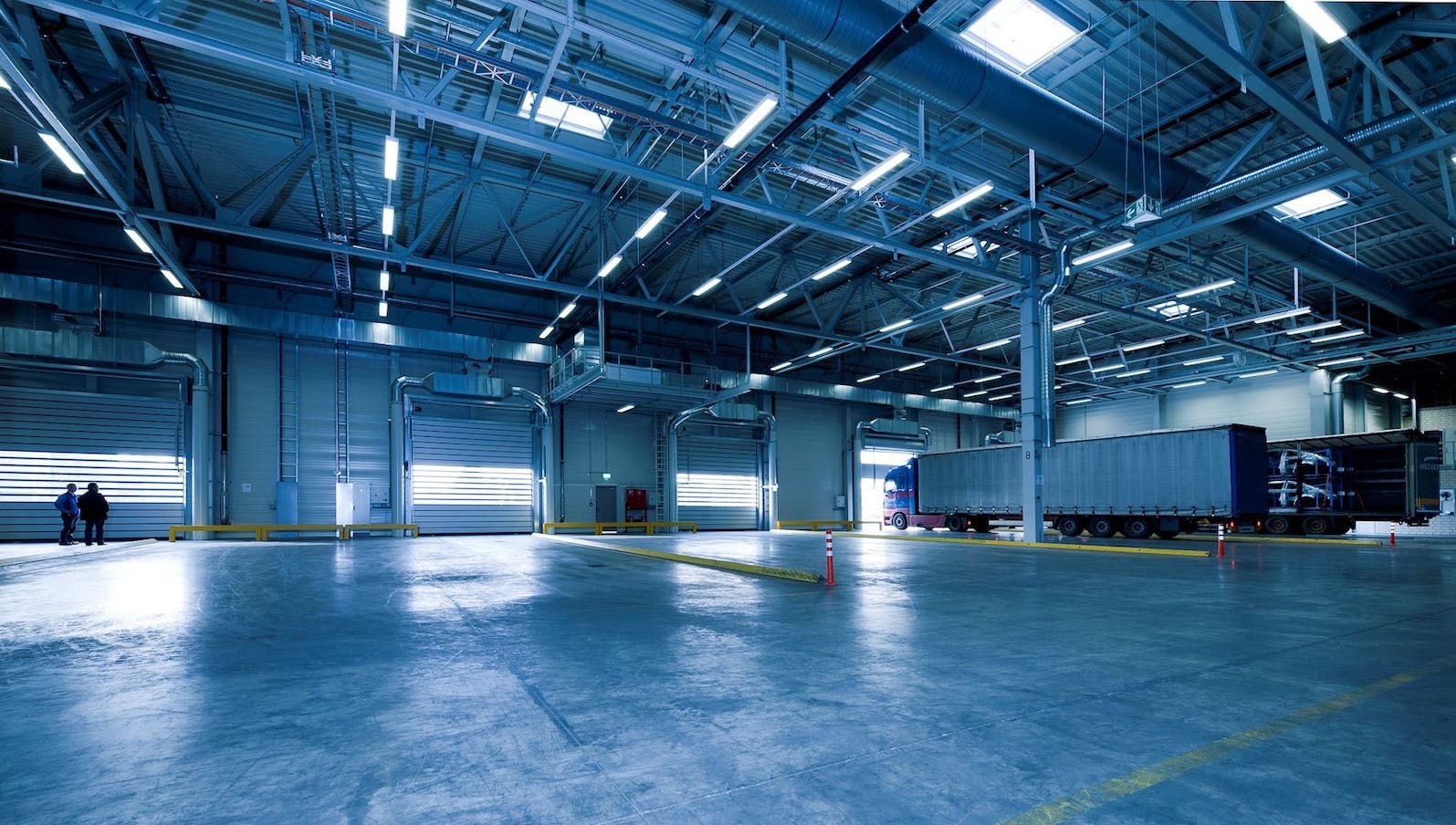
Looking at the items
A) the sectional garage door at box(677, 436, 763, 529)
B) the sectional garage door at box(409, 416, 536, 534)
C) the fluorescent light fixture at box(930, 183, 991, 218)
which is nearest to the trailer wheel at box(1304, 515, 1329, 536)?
the fluorescent light fixture at box(930, 183, 991, 218)

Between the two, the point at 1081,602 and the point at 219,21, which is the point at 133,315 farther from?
the point at 1081,602

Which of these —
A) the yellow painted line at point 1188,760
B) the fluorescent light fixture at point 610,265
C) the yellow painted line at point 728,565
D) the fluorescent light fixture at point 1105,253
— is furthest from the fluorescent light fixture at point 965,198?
the yellow painted line at point 1188,760

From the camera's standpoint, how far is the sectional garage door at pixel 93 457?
1978 cm

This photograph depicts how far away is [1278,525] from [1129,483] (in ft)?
21.8

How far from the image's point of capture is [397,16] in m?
8.84

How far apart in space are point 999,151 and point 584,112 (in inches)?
372

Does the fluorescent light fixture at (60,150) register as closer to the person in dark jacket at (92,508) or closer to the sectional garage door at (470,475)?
the person in dark jacket at (92,508)

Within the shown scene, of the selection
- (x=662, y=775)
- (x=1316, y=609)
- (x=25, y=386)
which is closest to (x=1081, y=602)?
(x=1316, y=609)

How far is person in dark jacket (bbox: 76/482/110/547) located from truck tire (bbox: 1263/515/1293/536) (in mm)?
36787

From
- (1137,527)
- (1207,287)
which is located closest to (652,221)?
(1207,287)

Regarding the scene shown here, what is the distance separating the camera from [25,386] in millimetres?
19797

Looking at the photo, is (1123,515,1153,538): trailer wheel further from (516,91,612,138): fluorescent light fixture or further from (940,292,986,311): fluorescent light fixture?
(516,91,612,138): fluorescent light fixture

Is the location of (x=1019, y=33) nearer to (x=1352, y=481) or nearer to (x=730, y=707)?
(x=730, y=707)

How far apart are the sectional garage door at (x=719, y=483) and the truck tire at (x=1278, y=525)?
65.1 ft
